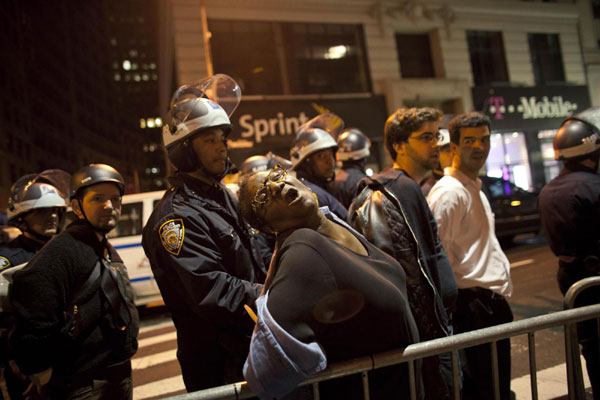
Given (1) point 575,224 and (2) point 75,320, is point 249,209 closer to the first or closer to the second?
(2) point 75,320

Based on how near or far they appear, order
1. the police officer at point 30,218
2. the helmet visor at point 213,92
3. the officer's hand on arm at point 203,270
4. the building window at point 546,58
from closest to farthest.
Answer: the officer's hand on arm at point 203,270 → the helmet visor at point 213,92 → the police officer at point 30,218 → the building window at point 546,58

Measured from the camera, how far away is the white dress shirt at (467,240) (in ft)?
9.25

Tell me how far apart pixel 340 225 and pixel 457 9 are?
1954 centimetres

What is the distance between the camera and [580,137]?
345 cm

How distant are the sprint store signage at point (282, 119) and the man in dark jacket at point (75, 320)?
11.0m

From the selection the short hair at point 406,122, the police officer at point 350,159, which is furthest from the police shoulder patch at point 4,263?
the police officer at point 350,159

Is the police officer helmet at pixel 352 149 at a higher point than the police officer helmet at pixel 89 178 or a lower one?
higher

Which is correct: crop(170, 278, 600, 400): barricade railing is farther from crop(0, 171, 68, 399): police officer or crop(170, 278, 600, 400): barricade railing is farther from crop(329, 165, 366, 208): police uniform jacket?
crop(329, 165, 366, 208): police uniform jacket

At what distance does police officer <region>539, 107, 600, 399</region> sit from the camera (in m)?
3.07

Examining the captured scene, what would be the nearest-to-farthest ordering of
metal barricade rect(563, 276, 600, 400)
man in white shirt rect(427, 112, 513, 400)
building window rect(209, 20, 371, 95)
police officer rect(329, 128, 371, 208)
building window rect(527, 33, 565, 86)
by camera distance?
1. metal barricade rect(563, 276, 600, 400)
2. man in white shirt rect(427, 112, 513, 400)
3. police officer rect(329, 128, 371, 208)
4. building window rect(209, 20, 371, 95)
5. building window rect(527, 33, 565, 86)

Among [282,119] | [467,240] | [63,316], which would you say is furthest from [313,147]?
[282,119]

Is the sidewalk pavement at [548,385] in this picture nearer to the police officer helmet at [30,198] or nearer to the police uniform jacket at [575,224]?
the police uniform jacket at [575,224]

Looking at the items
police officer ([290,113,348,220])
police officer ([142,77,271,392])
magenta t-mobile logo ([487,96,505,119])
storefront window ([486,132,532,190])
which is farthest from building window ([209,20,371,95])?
police officer ([142,77,271,392])

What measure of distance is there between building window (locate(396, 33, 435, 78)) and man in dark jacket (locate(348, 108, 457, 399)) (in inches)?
636
